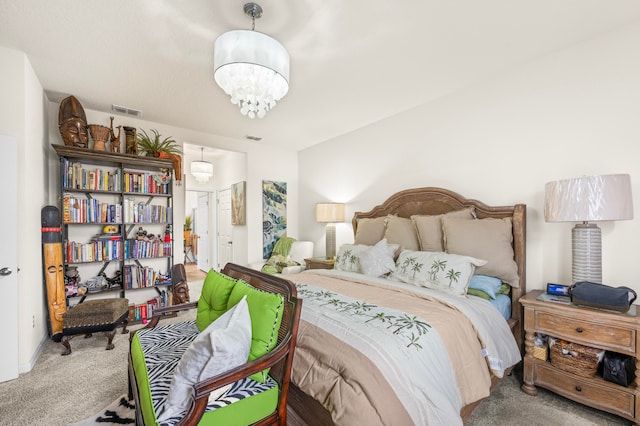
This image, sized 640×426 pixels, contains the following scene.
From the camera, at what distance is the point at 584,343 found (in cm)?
188

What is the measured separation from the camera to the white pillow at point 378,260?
2.72 meters

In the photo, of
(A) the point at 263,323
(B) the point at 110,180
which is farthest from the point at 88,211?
(A) the point at 263,323

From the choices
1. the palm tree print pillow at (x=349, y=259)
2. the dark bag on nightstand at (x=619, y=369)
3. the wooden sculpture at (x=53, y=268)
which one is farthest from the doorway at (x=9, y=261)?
the dark bag on nightstand at (x=619, y=369)

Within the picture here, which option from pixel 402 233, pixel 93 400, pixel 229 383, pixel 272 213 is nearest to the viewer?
pixel 229 383

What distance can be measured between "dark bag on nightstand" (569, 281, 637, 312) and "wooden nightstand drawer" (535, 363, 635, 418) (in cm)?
50

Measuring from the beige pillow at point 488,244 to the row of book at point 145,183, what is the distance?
145 inches

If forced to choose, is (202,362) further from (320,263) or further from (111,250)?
(111,250)

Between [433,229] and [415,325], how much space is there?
147cm

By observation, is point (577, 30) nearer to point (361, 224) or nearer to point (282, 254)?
point (361, 224)

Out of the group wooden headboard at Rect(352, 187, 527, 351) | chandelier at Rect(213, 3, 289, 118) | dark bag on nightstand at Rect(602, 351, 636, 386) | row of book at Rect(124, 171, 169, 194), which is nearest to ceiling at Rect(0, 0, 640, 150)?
chandelier at Rect(213, 3, 289, 118)

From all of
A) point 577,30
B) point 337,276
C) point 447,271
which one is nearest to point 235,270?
point 337,276

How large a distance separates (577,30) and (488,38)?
63 cm

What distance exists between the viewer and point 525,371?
2.13 m

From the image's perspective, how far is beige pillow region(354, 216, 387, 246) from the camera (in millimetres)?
3387
